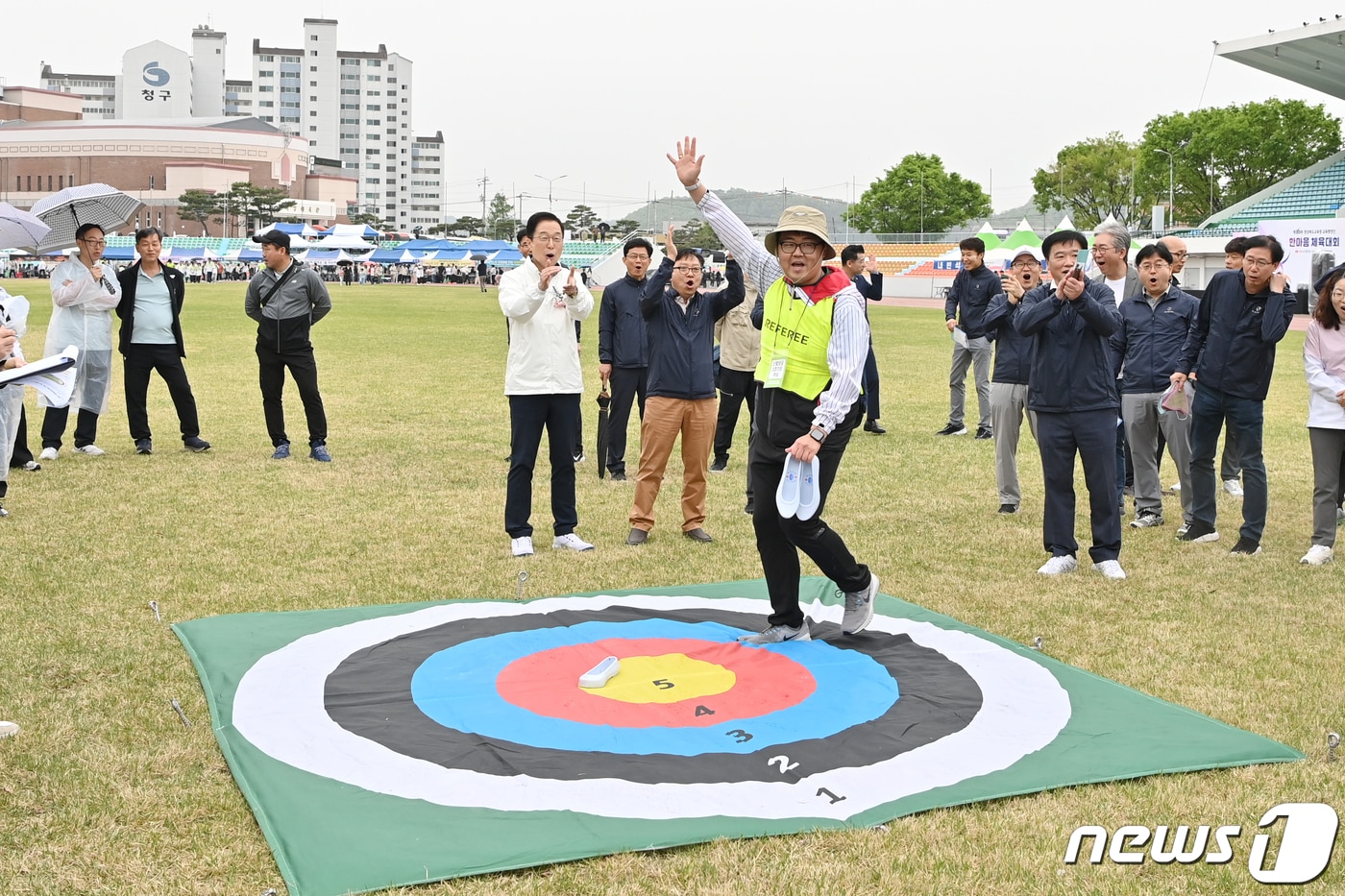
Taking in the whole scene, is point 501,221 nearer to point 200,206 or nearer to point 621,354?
point 200,206

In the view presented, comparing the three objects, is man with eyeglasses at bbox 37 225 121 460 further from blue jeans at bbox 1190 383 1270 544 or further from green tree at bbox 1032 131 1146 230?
green tree at bbox 1032 131 1146 230

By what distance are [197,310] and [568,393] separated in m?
32.5

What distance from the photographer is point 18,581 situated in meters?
6.76

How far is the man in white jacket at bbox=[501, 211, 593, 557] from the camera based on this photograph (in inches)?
297

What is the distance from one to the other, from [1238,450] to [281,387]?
8234 millimetres

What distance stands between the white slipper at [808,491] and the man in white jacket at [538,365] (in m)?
2.38

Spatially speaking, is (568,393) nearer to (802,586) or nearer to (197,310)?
(802,586)

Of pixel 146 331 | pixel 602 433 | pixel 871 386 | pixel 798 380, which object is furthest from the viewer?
pixel 871 386

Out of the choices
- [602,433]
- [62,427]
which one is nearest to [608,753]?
[602,433]

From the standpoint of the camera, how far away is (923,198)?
98.2 m

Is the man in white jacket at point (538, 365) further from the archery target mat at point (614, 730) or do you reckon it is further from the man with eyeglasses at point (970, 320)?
the man with eyeglasses at point (970, 320)

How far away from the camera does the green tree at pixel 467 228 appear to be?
135 metres

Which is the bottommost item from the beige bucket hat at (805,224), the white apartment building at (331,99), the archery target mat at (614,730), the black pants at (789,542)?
the archery target mat at (614,730)

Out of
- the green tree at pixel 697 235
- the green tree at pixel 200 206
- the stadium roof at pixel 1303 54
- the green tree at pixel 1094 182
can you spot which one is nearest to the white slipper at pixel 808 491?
the stadium roof at pixel 1303 54
